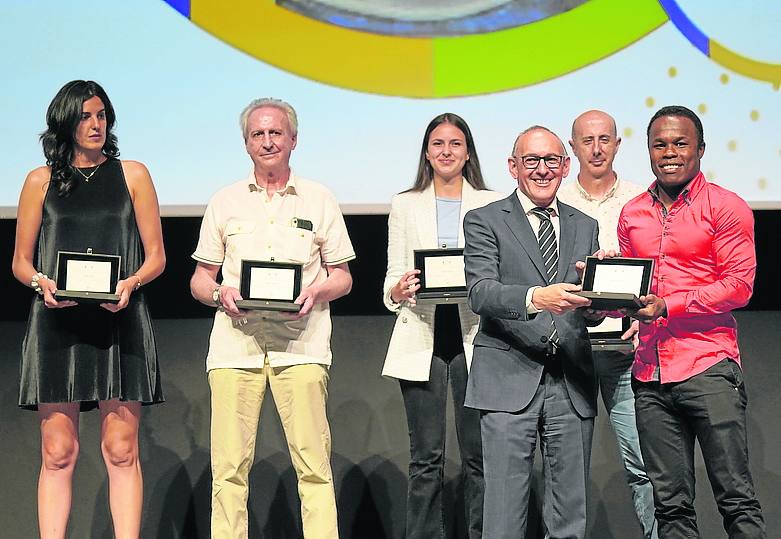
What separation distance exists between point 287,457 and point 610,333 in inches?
69.0

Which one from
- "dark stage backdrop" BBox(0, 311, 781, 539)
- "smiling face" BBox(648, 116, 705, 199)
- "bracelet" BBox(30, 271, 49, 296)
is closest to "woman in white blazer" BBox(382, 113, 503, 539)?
"smiling face" BBox(648, 116, 705, 199)

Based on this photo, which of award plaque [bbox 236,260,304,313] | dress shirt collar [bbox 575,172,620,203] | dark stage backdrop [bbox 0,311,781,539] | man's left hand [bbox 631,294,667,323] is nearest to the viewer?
man's left hand [bbox 631,294,667,323]

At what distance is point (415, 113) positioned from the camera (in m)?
4.55

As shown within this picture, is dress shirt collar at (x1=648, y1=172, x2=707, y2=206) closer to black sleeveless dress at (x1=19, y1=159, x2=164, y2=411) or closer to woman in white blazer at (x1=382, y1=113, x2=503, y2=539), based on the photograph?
woman in white blazer at (x1=382, y1=113, x2=503, y2=539)

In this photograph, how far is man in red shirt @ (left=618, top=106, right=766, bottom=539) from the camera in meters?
3.21

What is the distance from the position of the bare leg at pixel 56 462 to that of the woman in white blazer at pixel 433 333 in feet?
3.66

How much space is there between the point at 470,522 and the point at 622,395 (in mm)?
749

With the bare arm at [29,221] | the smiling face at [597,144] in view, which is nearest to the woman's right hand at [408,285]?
the smiling face at [597,144]

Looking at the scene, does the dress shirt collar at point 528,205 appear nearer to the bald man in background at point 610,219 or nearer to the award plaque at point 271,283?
the bald man in background at point 610,219

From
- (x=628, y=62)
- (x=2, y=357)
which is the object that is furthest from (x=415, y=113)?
(x=2, y=357)

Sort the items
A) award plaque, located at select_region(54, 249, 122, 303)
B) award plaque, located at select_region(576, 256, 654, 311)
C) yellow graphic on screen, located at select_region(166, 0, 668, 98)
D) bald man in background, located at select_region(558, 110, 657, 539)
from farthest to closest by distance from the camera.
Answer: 1. yellow graphic on screen, located at select_region(166, 0, 668, 98)
2. bald man in background, located at select_region(558, 110, 657, 539)
3. award plaque, located at select_region(54, 249, 122, 303)
4. award plaque, located at select_region(576, 256, 654, 311)

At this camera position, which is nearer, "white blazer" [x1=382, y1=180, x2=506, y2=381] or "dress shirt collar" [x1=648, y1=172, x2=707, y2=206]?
"dress shirt collar" [x1=648, y1=172, x2=707, y2=206]

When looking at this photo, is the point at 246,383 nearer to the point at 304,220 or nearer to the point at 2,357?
the point at 304,220

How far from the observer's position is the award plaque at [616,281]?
3.06m
